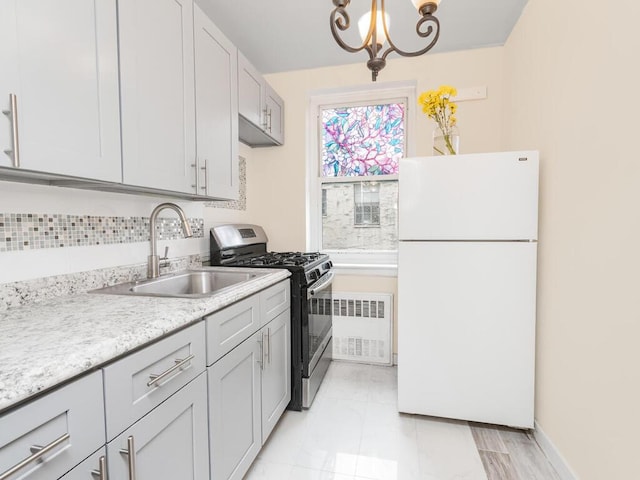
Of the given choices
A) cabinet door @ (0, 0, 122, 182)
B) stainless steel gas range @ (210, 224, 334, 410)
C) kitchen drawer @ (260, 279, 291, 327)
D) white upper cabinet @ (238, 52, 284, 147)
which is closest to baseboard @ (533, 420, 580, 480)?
stainless steel gas range @ (210, 224, 334, 410)

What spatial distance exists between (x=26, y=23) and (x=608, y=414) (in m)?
2.26

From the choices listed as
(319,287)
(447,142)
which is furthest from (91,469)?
(447,142)

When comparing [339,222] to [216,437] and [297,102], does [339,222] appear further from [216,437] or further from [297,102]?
[216,437]

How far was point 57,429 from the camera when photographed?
65 centimetres

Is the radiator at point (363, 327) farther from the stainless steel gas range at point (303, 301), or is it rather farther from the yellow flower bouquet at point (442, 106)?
the yellow flower bouquet at point (442, 106)

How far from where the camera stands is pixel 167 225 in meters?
1.87

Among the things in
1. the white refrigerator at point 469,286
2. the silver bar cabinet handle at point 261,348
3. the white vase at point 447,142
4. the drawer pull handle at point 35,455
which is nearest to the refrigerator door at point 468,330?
the white refrigerator at point 469,286

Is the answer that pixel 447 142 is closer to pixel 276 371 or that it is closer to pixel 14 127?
pixel 276 371

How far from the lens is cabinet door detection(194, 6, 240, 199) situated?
1619mm

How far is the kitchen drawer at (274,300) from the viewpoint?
5.24 feet

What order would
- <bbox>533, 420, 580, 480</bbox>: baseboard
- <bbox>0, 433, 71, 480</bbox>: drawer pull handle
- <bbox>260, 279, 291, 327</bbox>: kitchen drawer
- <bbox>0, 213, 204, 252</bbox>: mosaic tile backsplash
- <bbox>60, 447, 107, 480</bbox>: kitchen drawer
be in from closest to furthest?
<bbox>0, 433, 71, 480</bbox>: drawer pull handle → <bbox>60, 447, 107, 480</bbox>: kitchen drawer → <bbox>0, 213, 204, 252</bbox>: mosaic tile backsplash → <bbox>533, 420, 580, 480</bbox>: baseboard → <bbox>260, 279, 291, 327</bbox>: kitchen drawer

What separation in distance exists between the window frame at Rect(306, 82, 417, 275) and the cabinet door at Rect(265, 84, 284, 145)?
271mm

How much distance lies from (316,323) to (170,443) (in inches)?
50.2

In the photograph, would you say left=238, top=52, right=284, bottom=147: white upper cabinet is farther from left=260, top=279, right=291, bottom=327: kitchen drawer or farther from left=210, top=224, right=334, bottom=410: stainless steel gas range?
left=260, top=279, right=291, bottom=327: kitchen drawer
